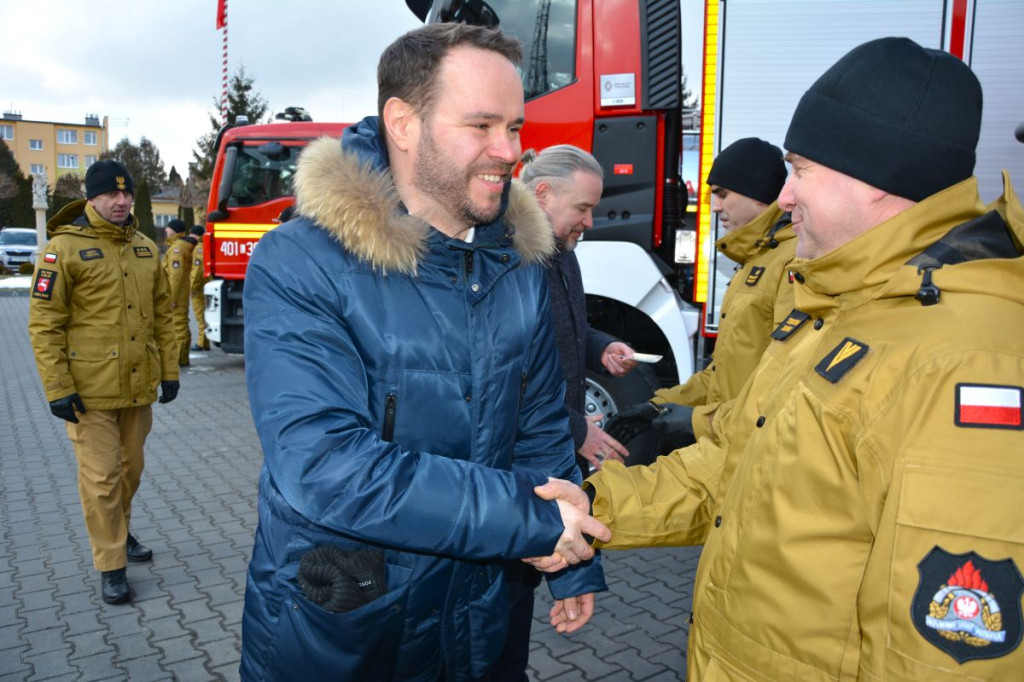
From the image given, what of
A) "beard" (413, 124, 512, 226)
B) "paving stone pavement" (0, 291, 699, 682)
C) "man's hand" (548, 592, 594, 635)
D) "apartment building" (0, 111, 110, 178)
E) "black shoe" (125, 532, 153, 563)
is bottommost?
"paving stone pavement" (0, 291, 699, 682)

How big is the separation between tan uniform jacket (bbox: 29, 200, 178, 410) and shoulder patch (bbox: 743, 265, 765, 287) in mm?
3062

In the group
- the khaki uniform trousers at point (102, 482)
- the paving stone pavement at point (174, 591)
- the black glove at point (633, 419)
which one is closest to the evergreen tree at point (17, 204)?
the paving stone pavement at point (174, 591)

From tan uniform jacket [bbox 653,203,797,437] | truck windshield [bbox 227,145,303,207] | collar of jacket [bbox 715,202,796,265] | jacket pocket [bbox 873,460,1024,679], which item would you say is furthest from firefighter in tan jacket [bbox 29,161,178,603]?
truck windshield [bbox 227,145,303,207]

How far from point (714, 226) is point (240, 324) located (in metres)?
6.37

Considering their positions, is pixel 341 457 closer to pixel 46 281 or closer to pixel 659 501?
pixel 659 501

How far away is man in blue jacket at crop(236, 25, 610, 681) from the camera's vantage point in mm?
1525

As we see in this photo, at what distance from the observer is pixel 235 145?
927 cm

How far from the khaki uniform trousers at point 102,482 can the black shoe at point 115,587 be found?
0.13 feet

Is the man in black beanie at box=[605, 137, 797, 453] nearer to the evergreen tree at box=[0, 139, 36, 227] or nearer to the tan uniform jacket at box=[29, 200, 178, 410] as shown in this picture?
the tan uniform jacket at box=[29, 200, 178, 410]

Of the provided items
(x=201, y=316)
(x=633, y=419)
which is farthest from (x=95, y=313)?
(x=201, y=316)

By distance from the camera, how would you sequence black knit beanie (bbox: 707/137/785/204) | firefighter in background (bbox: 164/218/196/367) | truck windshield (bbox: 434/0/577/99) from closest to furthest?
black knit beanie (bbox: 707/137/785/204), truck windshield (bbox: 434/0/577/99), firefighter in background (bbox: 164/218/196/367)

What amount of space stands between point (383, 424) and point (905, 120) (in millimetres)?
1110

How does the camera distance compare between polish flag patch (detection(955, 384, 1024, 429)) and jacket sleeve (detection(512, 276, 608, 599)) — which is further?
jacket sleeve (detection(512, 276, 608, 599))

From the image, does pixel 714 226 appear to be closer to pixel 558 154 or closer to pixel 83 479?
pixel 558 154
